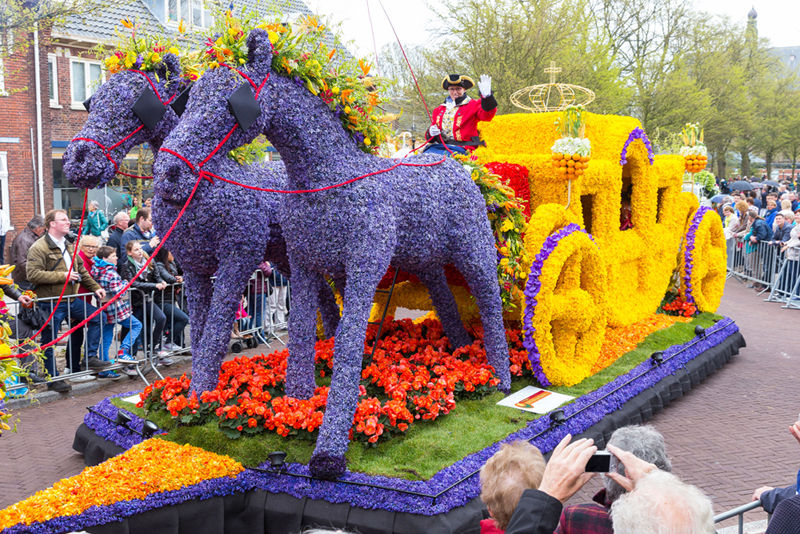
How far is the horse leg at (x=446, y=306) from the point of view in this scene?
23.0 feet

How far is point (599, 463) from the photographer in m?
2.78

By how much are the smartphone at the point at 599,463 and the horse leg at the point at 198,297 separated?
13.6 feet

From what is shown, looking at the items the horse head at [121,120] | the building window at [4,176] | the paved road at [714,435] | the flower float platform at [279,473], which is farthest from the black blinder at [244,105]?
the building window at [4,176]

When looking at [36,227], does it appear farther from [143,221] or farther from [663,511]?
[663,511]

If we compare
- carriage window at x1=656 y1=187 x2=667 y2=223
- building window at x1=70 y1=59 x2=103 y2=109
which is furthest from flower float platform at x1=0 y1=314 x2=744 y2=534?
building window at x1=70 y1=59 x2=103 y2=109

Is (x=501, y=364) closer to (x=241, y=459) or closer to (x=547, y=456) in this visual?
(x=547, y=456)

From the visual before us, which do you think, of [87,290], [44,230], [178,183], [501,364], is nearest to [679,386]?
[501,364]

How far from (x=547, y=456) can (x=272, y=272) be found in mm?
5671

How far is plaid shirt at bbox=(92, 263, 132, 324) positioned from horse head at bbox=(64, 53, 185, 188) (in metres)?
3.22

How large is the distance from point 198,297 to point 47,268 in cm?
290

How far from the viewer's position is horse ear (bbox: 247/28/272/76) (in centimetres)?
457

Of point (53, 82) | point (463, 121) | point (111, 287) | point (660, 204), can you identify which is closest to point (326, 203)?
point (463, 121)

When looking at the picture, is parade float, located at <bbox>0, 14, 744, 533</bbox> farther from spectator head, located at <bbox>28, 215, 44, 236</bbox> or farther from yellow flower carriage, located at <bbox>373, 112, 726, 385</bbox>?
spectator head, located at <bbox>28, 215, 44, 236</bbox>

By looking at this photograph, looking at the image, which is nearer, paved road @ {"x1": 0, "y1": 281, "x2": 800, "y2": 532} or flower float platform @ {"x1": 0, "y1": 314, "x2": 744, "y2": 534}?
flower float platform @ {"x1": 0, "y1": 314, "x2": 744, "y2": 534}
